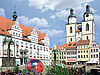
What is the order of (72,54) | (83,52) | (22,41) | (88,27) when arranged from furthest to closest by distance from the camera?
(88,27) < (72,54) < (83,52) < (22,41)

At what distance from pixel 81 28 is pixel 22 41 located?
145 feet

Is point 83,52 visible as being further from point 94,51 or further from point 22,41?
point 22,41

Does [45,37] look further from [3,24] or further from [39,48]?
[3,24]

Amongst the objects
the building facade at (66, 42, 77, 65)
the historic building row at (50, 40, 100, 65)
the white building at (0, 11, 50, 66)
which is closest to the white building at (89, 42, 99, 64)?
the historic building row at (50, 40, 100, 65)

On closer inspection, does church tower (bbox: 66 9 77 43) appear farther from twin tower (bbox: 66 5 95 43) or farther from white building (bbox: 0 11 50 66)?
white building (bbox: 0 11 50 66)

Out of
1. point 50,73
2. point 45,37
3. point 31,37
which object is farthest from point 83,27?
point 50,73

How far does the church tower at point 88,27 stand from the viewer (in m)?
71.5

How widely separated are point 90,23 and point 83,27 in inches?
129

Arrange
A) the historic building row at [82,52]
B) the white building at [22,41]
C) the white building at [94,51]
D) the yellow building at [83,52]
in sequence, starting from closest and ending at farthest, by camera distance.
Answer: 1. the white building at [22,41]
2. the white building at [94,51]
3. the historic building row at [82,52]
4. the yellow building at [83,52]

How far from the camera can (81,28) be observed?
76.6 m

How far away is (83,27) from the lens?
2906 inches

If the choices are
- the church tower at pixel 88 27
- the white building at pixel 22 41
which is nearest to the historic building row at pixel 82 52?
the church tower at pixel 88 27

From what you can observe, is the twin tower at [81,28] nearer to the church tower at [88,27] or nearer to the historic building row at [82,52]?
the church tower at [88,27]

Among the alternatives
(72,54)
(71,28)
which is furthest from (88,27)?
(72,54)
